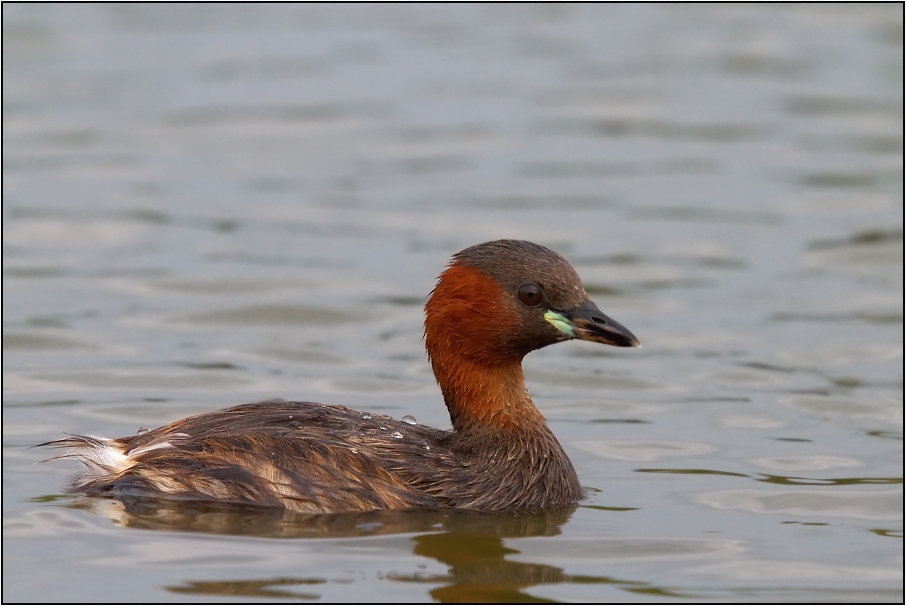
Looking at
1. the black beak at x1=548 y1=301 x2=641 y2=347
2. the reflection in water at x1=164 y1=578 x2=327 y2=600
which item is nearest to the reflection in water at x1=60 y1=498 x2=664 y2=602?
the reflection in water at x1=164 y1=578 x2=327 y2=600

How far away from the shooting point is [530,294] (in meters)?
8.35

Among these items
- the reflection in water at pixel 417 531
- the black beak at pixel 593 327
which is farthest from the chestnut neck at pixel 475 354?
the reflection in water at pixel 417 531

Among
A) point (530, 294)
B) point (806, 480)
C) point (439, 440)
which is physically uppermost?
point (530, 294)

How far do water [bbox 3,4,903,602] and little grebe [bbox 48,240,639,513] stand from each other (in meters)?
0.17

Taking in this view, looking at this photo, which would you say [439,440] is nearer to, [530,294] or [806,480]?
[530,294]

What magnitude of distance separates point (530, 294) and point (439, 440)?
90cm

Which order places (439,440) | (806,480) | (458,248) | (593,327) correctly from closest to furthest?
(593,327)
(439,440)
(806,480)
(458,248)

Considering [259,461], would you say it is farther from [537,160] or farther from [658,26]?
[658,26]

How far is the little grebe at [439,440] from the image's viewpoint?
26.1 ft

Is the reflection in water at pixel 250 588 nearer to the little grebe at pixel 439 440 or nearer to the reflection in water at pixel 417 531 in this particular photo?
the reflection in water at pixel 417 531

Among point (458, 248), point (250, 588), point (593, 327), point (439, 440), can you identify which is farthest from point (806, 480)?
point (458, 248)

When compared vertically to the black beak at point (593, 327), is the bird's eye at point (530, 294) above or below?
above

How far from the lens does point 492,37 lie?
21984mm

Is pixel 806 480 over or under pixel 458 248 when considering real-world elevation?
under
